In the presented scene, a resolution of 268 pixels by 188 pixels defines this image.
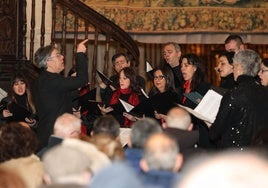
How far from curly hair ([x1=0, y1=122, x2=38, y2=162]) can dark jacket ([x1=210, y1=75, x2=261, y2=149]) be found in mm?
1821

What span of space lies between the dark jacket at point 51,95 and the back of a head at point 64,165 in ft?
12.2

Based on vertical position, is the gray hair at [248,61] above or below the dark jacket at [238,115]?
above

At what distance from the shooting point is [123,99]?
8.38 m

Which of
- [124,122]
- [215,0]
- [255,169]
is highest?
[215,0]

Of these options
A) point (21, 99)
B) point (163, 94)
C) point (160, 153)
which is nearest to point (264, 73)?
point (163, 94)

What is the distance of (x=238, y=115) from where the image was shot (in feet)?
21.5

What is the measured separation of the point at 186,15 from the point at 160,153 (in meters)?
8.10

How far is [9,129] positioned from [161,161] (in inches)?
65.4

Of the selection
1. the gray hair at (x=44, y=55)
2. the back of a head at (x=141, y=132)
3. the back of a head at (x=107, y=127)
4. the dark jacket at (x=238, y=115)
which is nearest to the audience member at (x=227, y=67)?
the dark jacket at (x=238, y=115)

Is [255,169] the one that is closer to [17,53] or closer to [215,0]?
[17,53]

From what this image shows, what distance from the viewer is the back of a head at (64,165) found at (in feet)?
11.3

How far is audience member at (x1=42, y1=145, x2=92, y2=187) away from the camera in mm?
3443

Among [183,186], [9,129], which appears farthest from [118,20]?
[183,186]

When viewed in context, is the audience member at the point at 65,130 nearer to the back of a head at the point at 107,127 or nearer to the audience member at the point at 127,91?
the back of a head at the point at 107,127
